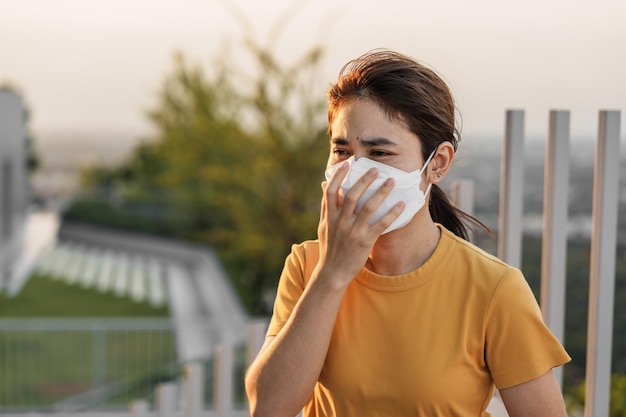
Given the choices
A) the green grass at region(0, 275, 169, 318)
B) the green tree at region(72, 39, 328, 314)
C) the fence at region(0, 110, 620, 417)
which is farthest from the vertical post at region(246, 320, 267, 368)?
the green grass at region(0, 275, 169, 318)

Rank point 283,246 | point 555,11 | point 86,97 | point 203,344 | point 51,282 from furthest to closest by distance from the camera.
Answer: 1. point 86,97
2. point 51,282
3. point 283,246
4. point 555,11
5. point 203,344

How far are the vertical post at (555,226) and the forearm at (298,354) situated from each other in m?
0.70

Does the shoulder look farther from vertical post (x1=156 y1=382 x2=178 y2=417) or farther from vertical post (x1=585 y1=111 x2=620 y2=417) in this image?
vertical post (x1=156 y1=382 x2=178 y2=417)

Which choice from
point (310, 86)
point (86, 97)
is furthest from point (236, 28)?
point (86, 97)

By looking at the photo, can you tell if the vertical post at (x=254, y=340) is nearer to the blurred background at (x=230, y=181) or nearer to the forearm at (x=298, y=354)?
the forearm at (x=298, y=354)

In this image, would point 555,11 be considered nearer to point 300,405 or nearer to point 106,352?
point 106,352

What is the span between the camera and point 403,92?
59.3 inches

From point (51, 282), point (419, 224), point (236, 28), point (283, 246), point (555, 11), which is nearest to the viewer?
point (419, 224)

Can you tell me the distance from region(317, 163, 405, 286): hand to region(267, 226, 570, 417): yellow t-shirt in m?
0.12

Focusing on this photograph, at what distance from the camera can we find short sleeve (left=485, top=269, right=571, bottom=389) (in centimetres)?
149

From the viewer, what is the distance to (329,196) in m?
1.49

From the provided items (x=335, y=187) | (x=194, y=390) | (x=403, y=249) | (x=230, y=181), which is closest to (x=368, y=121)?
(x=335, y=187)

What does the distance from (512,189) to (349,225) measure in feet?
2.34

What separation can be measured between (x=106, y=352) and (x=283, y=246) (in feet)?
14.0
